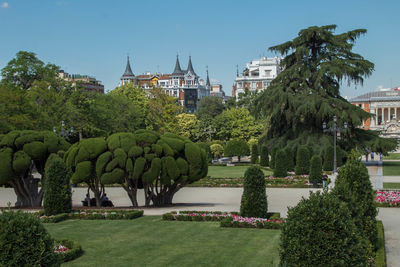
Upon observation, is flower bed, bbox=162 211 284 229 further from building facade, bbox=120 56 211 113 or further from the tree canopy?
building facade, bbox=120 56 211 113

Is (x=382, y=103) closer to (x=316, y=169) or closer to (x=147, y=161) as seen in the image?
(x=316, y=169)

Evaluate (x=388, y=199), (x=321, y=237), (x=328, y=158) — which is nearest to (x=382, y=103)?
(x=328, y=158)

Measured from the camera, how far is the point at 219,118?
6631 cm

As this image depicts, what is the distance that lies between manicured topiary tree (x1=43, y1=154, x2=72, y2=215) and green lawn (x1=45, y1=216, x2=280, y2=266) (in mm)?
1016

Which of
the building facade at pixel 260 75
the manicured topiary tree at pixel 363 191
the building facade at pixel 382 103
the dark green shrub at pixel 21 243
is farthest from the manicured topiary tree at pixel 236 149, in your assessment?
the building facade at pixel 260 75

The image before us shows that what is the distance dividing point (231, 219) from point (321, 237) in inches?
330

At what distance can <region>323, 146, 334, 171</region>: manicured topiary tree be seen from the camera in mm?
38438

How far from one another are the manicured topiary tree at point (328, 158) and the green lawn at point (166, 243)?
24.7 meters

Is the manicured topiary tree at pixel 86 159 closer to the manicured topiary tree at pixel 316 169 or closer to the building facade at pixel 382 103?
the manicured topiary tree at pixel 316 169

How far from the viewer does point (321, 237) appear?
6.86 metres

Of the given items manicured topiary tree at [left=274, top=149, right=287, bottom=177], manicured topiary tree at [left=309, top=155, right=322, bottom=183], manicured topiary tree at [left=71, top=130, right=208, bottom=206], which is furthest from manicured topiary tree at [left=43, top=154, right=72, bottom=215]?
manicured topiary tree at [left=274, top=149, right=287, bottom=177]

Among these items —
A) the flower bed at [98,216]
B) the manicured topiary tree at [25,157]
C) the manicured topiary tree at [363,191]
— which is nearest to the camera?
the manicured topiary tree at [363,191]

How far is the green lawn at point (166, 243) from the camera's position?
10.6 metres

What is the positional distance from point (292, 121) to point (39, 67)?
23658 mm
